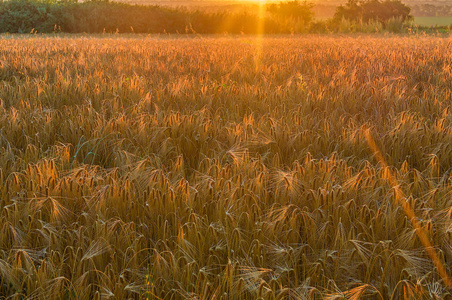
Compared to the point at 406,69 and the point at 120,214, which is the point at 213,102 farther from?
the point at 406,69

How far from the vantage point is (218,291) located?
3.73ft

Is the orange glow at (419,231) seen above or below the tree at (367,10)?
below

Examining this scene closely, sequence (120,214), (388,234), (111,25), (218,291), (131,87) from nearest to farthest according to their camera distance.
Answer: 1. (218,291)
2. (388,234)
3. (120,214)
4. (131,87)
5. (111,25)

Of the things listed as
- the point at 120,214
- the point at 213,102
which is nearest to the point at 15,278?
the point at 120,214

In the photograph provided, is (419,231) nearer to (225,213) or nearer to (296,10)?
(225,213)

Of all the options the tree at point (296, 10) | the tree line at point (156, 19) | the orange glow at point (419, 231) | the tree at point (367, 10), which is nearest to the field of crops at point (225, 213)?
the orange glow at point (419, 231)

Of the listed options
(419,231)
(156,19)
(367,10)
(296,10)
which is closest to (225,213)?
(419,231)

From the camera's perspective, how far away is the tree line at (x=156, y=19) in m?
22.2

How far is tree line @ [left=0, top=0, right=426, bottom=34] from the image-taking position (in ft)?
73.0

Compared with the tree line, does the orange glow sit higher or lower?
lower

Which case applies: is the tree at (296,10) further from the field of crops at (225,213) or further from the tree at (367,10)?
the field of crops at (225,213)

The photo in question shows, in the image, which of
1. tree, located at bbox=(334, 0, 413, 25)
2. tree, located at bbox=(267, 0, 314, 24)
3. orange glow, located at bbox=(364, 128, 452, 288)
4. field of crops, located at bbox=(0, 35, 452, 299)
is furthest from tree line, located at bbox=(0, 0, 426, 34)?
orange glow, located at bbox=(364, 128, 452, 288)

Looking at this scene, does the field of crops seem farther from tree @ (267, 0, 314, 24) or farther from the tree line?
tree @ (267, 0, 314, 24)

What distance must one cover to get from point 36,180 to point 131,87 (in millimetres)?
2304
